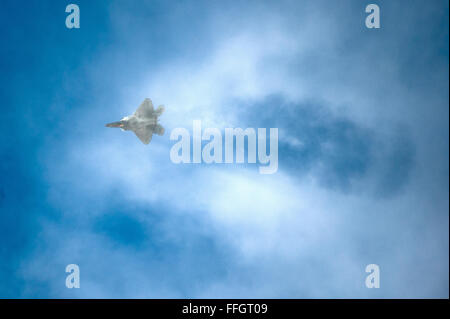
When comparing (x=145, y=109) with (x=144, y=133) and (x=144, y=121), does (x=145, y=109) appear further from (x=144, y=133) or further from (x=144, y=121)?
(x=144, y=133)

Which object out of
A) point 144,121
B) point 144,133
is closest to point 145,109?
point 144,121

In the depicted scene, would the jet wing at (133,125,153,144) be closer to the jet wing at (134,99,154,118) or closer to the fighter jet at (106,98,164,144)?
the fighter jet at (106,98,164,144)

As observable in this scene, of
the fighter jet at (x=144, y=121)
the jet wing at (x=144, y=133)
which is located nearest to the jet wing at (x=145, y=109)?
the fighter jet at (x=144, y=121)

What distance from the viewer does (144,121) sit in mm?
47844

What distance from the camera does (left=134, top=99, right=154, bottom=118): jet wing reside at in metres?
47.6

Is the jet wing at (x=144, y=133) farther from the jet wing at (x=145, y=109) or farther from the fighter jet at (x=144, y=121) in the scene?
the jet wing at (x=145, y=109)

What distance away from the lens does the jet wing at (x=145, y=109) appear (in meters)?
47.6

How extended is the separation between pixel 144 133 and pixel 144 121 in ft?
6.44

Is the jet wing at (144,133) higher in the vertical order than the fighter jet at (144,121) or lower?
lower

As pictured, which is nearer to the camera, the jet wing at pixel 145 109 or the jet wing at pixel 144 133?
the jet wing at pixel 145 109

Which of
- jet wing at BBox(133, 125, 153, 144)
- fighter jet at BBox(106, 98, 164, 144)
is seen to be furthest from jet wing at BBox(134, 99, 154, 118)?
jet wing at BBox(133, 125, 153, 144)
